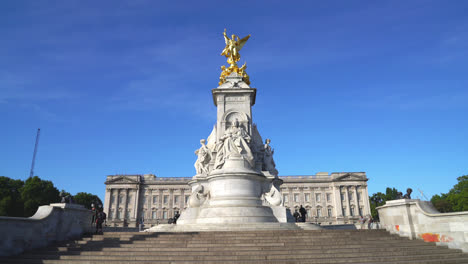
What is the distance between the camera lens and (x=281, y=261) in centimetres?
967

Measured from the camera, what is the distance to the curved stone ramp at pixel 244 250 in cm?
998

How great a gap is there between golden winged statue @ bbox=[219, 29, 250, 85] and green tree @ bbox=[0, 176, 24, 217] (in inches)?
1548

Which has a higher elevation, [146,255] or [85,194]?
[85,194]

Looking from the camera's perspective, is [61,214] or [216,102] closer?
[61,214]

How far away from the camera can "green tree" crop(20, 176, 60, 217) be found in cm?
4541

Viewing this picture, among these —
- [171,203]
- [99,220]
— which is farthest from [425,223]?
[171,203]

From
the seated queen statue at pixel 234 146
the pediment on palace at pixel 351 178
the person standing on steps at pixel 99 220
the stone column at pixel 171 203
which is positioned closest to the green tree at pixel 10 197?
the stone column at pixel 171 203

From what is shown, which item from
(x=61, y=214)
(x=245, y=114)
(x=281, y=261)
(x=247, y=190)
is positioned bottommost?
(x=281, y=261)

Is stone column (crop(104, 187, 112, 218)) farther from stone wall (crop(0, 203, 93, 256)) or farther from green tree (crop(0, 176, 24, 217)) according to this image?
stone wall (crop(0, 203, 93, 256))

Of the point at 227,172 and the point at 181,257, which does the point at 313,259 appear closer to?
the point at 181,257

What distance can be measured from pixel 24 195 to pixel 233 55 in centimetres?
4382

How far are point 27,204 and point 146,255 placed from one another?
150 ft

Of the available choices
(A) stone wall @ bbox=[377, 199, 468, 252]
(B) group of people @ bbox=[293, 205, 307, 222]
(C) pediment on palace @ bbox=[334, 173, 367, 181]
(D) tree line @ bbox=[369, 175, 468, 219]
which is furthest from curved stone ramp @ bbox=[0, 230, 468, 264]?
(C) pediment on palace @ bbox=[334, 173, 367, 181]

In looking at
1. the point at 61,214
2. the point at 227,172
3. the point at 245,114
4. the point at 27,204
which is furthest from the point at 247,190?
the point at 27,204
